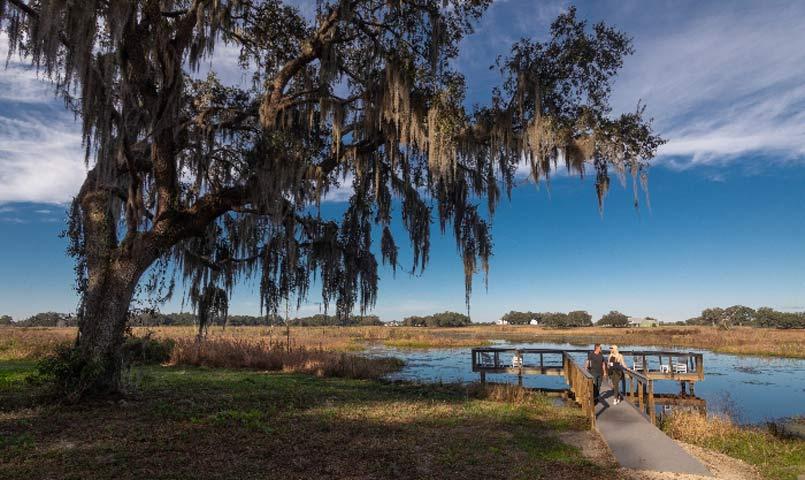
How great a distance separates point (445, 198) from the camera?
46.3 feet

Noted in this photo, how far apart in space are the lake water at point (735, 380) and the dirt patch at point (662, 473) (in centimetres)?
881

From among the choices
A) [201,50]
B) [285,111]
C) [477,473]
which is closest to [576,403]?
[477,473]

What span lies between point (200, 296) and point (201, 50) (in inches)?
297

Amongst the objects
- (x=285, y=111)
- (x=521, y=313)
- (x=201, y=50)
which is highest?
(x=201, y=50)

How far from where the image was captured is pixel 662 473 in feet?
24.8

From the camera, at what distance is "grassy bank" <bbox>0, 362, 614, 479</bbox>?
682 cm

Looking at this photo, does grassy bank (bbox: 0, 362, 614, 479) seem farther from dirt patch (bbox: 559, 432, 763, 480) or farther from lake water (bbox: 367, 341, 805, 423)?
lake water (bbox: 367, 341, 805, 423)

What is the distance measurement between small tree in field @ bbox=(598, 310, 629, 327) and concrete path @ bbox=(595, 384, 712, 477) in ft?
350

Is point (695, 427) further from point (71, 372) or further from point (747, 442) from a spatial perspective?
point (71, 372)

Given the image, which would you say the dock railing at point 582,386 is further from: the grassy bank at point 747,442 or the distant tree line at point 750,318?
the distant tree line at point 750,318

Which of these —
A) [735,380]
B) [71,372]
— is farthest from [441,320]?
[71,372]

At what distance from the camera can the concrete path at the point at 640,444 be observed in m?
7.91

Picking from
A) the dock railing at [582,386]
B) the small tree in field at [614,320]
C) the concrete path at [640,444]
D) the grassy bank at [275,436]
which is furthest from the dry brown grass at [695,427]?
the small tree in field at [614,320]

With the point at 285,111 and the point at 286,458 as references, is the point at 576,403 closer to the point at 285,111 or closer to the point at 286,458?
the point at 286,458
